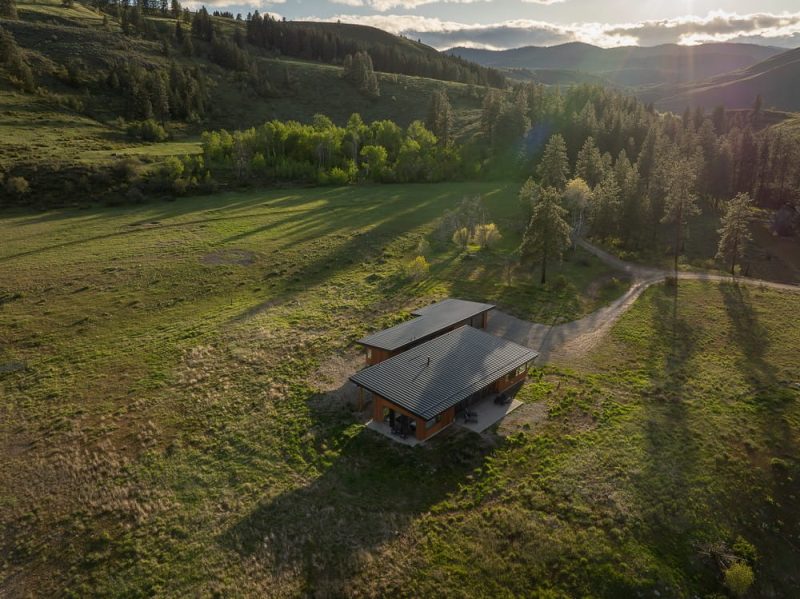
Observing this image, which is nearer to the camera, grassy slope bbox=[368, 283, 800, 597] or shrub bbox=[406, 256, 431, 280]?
grassy slope bbox=[368, 283, 800, 597]

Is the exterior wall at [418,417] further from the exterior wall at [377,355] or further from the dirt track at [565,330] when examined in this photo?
the dirt track at [565,330]

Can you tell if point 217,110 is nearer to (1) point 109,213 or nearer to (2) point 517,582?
(1) point 109,213

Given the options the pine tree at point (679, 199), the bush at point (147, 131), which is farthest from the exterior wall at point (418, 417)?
the bush at point (147, 131)

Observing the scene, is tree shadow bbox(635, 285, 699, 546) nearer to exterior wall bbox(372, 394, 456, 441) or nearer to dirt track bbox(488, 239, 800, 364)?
dirt track bbox(488, 239, 800, 364)

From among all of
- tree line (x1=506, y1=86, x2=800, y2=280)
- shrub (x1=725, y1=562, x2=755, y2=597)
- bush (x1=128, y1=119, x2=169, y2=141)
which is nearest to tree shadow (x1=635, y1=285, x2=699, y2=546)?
shrub (x1=725, y1=562, x2=755, y2=597)

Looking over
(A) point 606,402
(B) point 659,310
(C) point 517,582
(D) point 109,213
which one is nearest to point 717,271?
(B) point 659,310

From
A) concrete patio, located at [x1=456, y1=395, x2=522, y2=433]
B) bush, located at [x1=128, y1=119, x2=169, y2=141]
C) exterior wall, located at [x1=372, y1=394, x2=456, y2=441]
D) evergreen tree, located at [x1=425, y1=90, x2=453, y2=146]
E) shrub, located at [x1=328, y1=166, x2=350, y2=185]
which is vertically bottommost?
concrete patio, located at [x1=456, y1=395, x2=522, y2=433]
